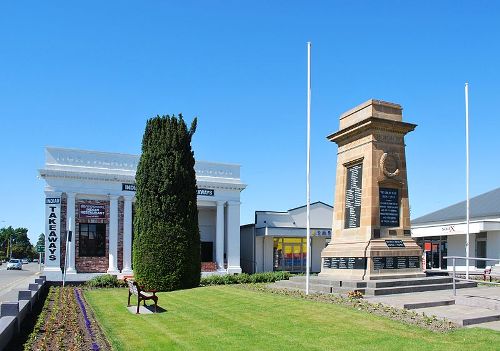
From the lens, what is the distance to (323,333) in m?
10.1

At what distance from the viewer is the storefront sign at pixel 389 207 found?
1684 cm

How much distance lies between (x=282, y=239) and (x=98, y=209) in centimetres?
1469

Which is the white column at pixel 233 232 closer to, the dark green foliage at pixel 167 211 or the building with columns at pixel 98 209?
the building with columns at pixel 98 209

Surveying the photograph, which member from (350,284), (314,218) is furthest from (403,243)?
(314,218)

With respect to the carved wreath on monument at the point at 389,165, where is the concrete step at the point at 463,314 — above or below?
below

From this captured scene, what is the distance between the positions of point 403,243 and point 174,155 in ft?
36.3

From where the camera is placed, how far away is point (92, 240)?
112ft

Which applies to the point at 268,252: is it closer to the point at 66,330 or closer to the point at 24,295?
the point at 24,295

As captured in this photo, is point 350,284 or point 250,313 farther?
point 350,284

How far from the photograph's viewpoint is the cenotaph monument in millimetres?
16359

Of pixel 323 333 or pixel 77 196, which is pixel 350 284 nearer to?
pixel 323 333

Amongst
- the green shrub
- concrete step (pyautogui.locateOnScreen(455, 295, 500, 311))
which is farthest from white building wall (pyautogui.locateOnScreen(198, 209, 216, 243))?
concrete step (pyautogui.locateOnScreen(455, 295, 500, 311))

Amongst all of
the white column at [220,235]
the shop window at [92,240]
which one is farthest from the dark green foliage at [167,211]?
the white column at [220,235]

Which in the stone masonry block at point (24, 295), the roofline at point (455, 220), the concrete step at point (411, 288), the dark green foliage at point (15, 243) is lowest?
the dark green foliage at point (15, 243)
